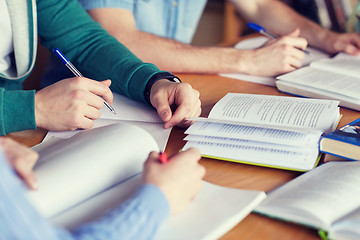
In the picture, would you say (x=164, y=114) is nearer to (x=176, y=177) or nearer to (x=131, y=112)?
(x=131, y=112)

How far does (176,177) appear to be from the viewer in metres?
0.58

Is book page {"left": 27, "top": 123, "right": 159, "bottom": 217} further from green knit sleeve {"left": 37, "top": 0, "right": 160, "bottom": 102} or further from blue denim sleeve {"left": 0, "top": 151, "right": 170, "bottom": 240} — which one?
green knit sleeve {"left": 37, "top": 0, "right": 160, "bottom": 102}

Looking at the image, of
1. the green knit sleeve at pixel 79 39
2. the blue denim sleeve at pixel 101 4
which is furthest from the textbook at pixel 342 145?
the blue denim sleeve at pixel 101 4

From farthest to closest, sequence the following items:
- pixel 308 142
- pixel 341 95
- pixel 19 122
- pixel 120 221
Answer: pixel 341 95
pixel 19 122
pixel 308 142
pixel 120 221

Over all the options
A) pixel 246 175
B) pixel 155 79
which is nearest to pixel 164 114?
pixel 155 79

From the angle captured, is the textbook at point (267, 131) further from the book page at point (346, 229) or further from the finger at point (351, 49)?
the finger at point (351, 49)

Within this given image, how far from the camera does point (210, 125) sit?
815 millimetres

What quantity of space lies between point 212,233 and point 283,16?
49.0 inches

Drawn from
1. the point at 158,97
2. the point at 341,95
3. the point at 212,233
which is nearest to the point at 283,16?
the point at 341,95

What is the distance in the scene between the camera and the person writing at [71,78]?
2.86 ft

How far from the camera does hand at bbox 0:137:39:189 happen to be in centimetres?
55

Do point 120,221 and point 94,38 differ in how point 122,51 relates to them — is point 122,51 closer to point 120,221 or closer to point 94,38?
point 94,38

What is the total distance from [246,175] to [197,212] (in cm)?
16

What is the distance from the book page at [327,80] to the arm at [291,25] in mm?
259
